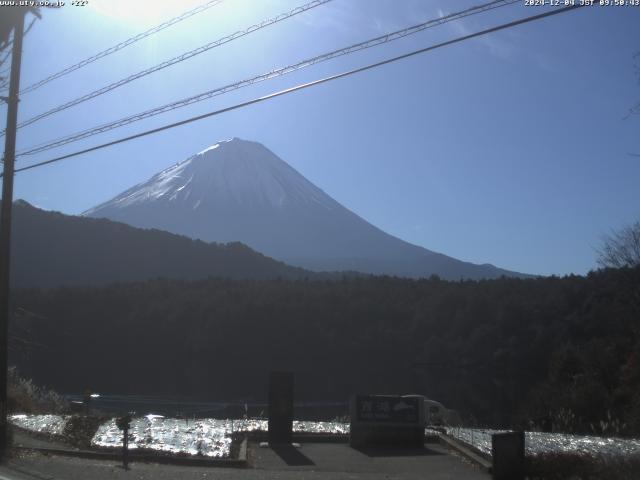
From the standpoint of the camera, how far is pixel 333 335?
46750 millimetres

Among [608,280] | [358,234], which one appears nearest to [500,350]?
[608,280]

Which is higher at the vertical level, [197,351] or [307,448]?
[197,351]

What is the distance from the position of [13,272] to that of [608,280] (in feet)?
147

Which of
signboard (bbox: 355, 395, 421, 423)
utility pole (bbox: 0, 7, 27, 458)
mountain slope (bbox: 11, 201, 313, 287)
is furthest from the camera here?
mountain slope (bbox: 11, 201, 313, 287)

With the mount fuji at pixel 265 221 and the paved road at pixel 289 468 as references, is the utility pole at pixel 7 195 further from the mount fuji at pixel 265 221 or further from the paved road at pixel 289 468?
the mount fuji at pixel 265 221

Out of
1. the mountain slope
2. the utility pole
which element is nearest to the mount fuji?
the mountain slope

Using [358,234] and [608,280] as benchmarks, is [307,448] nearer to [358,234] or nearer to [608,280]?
[608,280]

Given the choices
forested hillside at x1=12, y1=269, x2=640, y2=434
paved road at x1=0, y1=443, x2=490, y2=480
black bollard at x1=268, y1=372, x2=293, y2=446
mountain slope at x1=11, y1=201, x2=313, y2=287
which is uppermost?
mountain slope at x1=11, y1=201, x2=313, y2=287

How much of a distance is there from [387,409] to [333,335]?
3300 centimetres

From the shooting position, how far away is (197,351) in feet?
158

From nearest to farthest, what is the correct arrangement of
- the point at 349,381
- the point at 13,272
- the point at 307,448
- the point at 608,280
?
the point at 307,448 → the point at 608,280 → the point at 349,381 → the point at 13,272

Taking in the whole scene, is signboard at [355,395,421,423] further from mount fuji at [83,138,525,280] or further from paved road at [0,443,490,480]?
mount fuji at [83,138,525,280]

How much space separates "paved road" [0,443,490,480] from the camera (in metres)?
10.7

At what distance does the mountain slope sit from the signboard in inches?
2048
